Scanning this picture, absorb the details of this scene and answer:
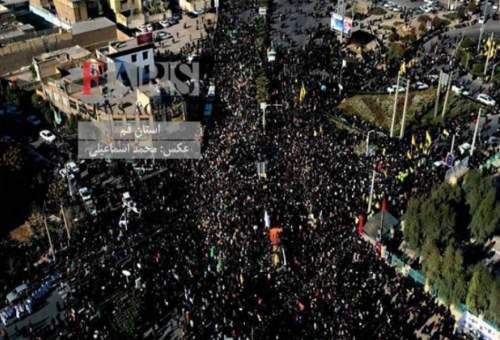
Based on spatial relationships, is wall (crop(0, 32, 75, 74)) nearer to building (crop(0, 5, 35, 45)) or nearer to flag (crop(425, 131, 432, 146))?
building (crop(0, 5, 35, 45))

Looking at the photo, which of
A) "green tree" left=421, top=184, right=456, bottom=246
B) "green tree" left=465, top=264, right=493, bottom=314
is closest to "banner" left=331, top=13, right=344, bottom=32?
"green tree" left=421, top=184, right=456, bottom=246

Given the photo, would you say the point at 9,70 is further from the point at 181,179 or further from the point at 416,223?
the point at 416,223

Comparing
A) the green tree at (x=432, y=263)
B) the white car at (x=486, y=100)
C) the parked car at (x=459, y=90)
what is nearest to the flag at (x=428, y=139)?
the white car at (x=486, y=100)

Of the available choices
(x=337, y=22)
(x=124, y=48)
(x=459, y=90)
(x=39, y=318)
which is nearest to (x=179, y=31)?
(x=124, y=48)

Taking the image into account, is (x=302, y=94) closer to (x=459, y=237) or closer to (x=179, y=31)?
(x=459, y=237)

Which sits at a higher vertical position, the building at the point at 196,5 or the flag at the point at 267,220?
the building at the point at 196,5

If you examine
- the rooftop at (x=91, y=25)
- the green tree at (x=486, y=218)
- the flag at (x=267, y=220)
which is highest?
the rooftop at (x=91, y=25)

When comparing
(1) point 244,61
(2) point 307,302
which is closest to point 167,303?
(2) point 307,302

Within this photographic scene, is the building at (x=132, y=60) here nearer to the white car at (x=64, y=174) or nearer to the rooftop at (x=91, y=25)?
the rooftop at (x=91, y=25)
